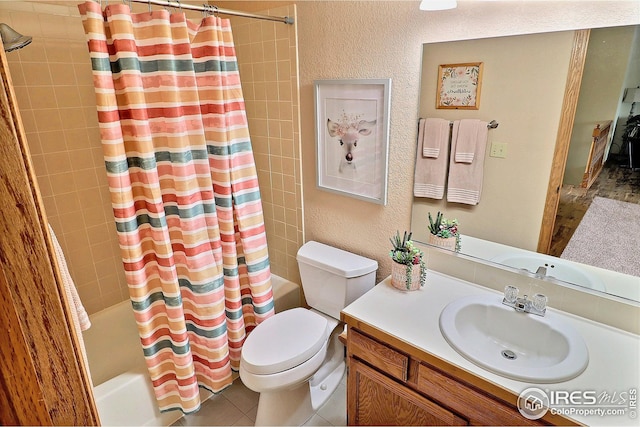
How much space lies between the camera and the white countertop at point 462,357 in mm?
1111

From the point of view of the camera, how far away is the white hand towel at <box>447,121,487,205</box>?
5.01 ft

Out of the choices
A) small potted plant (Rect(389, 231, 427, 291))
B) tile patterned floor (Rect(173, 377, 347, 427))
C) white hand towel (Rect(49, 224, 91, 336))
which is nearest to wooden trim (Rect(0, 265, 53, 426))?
white hand towel (Rect(49, 224, 91, 336))

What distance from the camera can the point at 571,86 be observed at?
129cm

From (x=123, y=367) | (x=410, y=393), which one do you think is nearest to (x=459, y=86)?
(x=410, y=393)

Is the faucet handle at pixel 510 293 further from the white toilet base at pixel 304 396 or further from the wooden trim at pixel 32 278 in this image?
the wooden trim at pixel 32 278

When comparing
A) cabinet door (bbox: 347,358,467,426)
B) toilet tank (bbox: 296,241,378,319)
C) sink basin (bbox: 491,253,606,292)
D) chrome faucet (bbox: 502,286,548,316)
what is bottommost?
cabinet door (bbox: 347,358,467,426)

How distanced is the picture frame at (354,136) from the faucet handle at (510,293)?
0.66 metres

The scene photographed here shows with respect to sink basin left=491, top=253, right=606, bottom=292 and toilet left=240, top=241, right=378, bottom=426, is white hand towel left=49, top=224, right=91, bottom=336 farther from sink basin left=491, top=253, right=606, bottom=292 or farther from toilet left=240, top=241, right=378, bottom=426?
sink basin left=491, top=253, right=606, bottom=292

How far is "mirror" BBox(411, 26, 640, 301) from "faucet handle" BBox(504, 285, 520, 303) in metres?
0.11

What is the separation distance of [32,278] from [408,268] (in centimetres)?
139

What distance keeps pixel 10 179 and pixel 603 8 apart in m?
1.57

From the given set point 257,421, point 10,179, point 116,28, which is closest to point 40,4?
point 116,28

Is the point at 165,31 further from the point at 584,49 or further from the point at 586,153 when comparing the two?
the point at 586,153

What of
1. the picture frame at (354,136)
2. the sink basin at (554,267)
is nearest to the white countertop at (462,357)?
the sink basin at (554,267)
